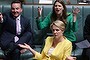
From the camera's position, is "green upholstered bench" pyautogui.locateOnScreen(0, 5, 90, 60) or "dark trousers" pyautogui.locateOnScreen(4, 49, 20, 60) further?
"green upholstered bench" pyautogui.locateOnScreen(0, 5, 90, 60)

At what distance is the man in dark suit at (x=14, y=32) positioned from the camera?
12.8 feet

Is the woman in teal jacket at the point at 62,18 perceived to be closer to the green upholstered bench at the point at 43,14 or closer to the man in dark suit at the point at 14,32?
the man in dark suit at the point at 14,32

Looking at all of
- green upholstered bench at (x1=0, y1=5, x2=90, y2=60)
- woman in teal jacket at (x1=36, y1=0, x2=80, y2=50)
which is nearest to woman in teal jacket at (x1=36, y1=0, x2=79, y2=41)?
woman in teal jacket at (x1=36, y1=0, x2=80, y2=50)

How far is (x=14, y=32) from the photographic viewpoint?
4094 mm

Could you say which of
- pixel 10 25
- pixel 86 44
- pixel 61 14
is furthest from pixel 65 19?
pixel 10 25

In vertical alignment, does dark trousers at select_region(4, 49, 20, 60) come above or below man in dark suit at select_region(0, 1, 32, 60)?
below

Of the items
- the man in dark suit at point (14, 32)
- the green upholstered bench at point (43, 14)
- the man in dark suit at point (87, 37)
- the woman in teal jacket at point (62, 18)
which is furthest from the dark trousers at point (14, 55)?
the man in dark suit at point (87, 37)

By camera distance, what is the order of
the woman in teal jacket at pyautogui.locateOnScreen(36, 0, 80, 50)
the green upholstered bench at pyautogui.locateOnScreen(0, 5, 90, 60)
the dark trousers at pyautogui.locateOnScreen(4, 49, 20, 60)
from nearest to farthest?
the dark trousers at pyautogui.locateOnScreen(4, 49, 20, 60), the woman in teal jacket at pyautogui.locateOnScreen(36, 0, 80, 50), the green upholstered bench at pyautogui.locateOnScreen(0, 5, 90, 60)

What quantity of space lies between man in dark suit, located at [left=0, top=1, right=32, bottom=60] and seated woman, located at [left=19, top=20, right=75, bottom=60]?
62 centimetres

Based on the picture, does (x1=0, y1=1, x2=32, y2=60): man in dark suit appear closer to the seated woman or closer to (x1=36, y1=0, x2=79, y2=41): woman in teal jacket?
(x1=36, y1=0, x2=79, y2=41): woman in teal jacket

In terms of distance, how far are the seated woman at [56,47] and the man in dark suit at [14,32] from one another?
24.5 inches

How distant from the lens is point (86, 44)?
12.7ft

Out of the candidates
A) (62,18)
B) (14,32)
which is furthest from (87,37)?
(14,32)

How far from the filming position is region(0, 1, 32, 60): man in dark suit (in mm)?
3912
